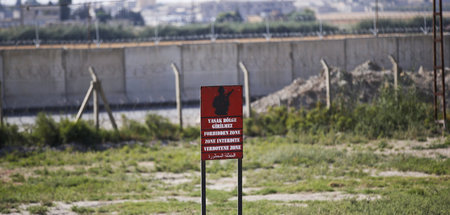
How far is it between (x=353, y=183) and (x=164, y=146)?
604cm

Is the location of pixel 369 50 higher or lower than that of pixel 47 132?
higher

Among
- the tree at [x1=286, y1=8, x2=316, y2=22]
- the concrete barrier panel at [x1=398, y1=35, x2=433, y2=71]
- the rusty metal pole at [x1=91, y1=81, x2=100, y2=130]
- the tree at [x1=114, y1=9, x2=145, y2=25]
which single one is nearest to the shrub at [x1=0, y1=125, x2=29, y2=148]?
the rusty metal pole at [x1=91, y1=81, x2=100, y2=130]

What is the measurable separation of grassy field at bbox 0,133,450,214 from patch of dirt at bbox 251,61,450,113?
11.0 ft

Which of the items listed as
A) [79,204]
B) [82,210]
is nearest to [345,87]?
[79,204]

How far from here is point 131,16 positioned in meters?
35.8

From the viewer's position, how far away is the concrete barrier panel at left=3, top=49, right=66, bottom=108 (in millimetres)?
22922

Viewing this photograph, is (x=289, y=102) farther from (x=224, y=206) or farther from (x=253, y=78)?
(x=224, y=206)

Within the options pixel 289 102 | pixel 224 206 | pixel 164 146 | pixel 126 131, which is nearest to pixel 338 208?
pixel 224 206

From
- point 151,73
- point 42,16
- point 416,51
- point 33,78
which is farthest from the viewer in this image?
point 42,16

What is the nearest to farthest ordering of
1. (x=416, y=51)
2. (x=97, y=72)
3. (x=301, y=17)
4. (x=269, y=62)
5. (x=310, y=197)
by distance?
(x=310, y=197) → (x=97, y=72) → (x=269, y=62) → (x=416, y=51) → (x=301, y=17)

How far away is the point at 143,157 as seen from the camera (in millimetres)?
13867

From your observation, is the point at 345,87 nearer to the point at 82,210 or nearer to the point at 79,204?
the point at 79,204

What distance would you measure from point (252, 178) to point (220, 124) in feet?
15.5

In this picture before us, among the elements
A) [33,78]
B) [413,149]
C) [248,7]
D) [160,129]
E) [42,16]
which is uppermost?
[248,7]
